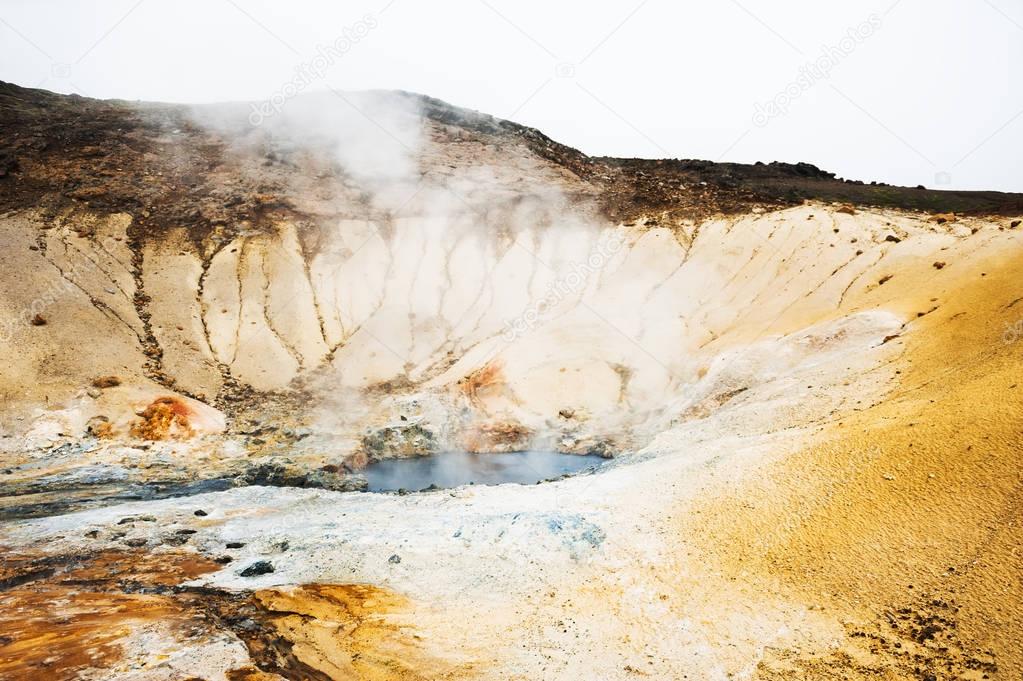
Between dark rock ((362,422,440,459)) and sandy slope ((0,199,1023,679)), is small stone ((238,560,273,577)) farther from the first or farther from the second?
Answer: dark rock ((362,422,440,459))

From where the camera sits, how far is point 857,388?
1159 centimetres

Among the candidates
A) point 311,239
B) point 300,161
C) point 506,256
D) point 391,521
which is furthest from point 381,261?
point 391,521

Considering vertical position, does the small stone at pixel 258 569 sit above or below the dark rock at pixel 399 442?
below

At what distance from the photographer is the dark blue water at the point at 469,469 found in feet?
49.4

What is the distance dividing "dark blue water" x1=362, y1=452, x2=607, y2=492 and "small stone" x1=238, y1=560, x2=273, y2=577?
5860mm

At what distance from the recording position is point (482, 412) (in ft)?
58.8

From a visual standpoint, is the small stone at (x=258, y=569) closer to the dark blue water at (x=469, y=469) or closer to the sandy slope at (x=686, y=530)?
Result: the sandy slope at (x=686, y=530)

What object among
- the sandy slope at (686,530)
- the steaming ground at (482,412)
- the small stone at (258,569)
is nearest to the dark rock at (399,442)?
the steaming ground at (482,412)

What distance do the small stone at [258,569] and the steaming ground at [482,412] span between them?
9.6 inches

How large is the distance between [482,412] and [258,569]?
9853 millimetres

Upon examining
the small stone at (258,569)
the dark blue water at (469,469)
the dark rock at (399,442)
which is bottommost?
the dark blue water at (469,469)

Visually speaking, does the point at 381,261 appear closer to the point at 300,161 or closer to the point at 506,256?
the point at 506,256

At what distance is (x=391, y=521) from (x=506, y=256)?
17683mm

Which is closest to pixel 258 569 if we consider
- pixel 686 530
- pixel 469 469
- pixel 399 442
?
pixel 686 530
